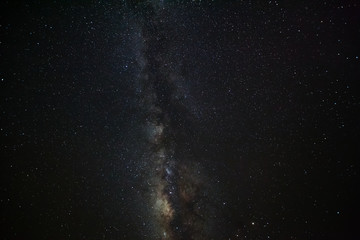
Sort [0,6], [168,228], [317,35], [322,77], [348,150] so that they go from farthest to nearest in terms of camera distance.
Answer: [168,228]
[348,150]
[322,77]
[317,35]
[0,6]

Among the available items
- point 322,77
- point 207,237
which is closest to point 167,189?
point 207,237

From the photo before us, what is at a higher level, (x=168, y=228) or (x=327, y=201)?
(x=327, y=201)

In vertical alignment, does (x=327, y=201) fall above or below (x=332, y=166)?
below

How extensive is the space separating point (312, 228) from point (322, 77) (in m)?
2.35

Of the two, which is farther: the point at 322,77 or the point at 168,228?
the point at 168,228

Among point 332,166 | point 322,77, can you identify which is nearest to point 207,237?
point 332,166

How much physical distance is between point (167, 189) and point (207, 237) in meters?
0.91

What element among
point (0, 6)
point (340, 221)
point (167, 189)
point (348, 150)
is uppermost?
point (348, 150)

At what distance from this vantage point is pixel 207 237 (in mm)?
3826

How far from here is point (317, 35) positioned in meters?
3.13

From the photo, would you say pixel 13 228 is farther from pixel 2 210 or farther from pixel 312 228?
pixel 312 228

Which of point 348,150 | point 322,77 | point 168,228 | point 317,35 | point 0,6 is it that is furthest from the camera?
point 168,228

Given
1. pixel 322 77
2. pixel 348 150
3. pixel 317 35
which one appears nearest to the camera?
pixel 317 35

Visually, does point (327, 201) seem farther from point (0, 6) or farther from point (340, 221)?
point (0, 6)
